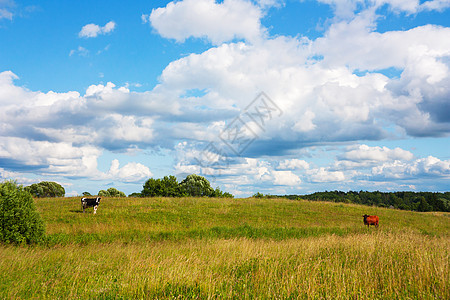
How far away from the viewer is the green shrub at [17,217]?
1277 centimetres

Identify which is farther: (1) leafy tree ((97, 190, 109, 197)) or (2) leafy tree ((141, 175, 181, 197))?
(1) leafy tree ((97, 190, 109, 197))

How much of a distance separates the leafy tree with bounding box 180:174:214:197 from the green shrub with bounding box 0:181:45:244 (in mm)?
68920

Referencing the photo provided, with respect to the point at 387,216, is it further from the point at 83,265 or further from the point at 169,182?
the point at 169,182

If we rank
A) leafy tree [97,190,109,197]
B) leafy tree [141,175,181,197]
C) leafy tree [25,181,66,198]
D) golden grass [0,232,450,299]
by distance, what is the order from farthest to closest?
leafy tree [97,190,109,197], leafy tree [25,181,66,198], leafy tree [141,175,181,197], golden grass [0,232,450,299]

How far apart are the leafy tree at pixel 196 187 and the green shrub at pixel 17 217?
226ft

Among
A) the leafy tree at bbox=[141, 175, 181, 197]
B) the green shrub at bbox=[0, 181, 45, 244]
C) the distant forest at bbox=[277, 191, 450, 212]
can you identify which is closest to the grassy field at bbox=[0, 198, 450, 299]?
the green shrub at bbox=[0, 181, 45, 244]

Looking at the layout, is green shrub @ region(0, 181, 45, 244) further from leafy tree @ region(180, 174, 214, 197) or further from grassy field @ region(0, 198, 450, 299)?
leafy tree @ region(180, 174, 214, 197)

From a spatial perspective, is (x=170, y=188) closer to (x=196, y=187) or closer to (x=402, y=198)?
(x=196, y=187)

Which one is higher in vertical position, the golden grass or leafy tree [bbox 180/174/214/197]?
leafy tree [bbox 180/174/214/197]

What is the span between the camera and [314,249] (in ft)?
34.1

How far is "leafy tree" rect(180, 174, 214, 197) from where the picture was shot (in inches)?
3302

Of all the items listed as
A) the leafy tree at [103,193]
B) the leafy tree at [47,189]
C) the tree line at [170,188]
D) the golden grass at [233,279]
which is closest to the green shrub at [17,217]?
the golden grass at [233,279]

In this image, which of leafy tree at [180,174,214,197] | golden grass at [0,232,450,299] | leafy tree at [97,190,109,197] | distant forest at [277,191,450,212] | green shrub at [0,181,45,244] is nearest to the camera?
golden grass at [0,232,450,299]

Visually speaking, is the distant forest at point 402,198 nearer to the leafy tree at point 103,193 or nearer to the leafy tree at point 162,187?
the leafy tree at point 162,187
